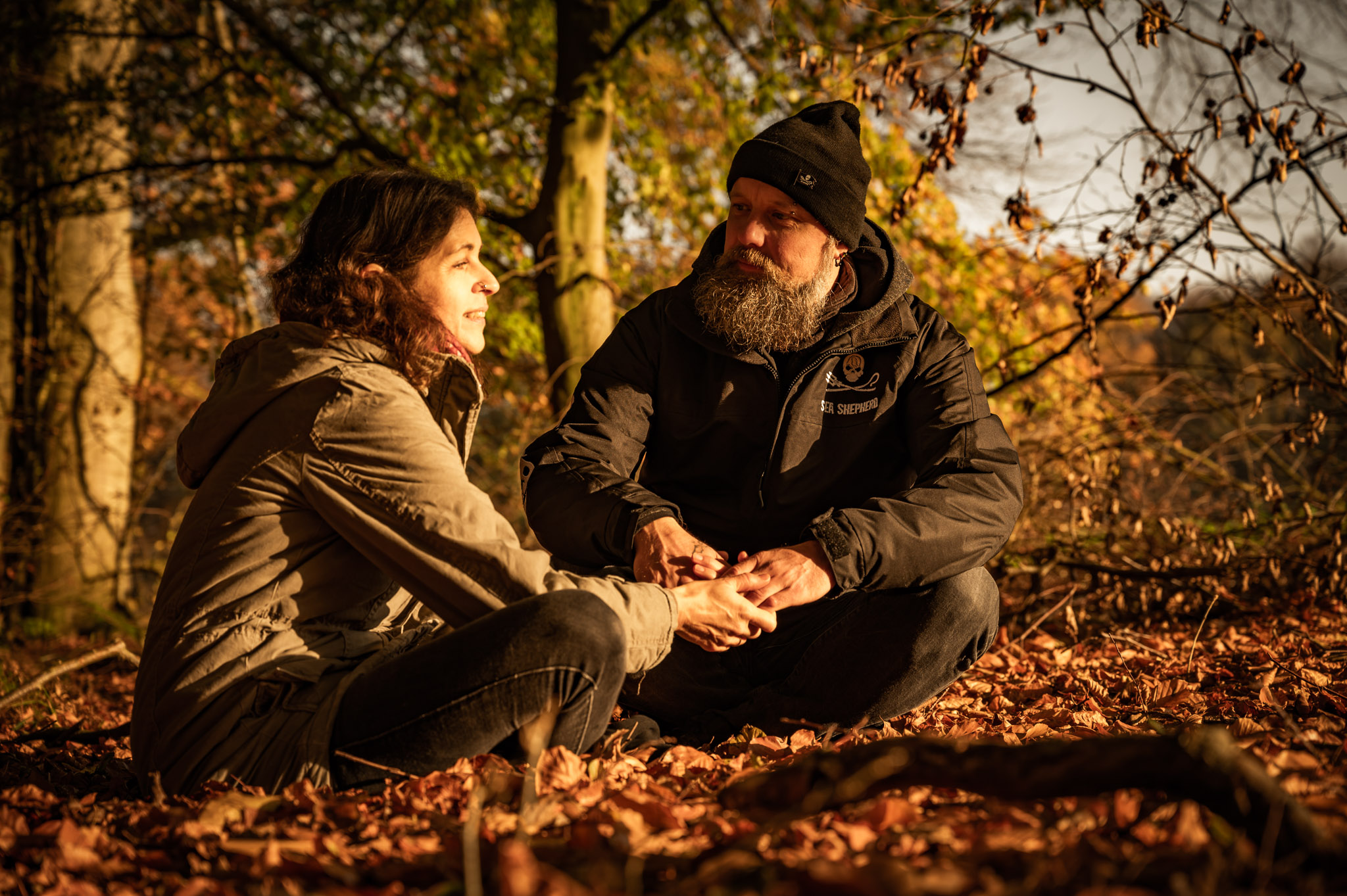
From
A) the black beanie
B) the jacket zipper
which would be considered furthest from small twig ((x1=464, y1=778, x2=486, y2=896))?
the black beanie

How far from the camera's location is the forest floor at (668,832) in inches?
58.1

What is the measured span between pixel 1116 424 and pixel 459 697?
5143 mm

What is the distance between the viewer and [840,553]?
2.80 meters

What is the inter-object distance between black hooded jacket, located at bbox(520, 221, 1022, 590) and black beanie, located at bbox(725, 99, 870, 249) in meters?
0.18

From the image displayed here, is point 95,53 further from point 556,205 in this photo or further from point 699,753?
point 699,753

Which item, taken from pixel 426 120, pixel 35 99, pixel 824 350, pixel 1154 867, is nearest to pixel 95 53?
pixel 35 99

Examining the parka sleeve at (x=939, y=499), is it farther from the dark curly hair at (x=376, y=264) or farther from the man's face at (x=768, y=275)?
the dark curly hair at (x=376, y=264)

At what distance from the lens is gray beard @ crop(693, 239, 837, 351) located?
342 cm

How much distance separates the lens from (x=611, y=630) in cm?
221

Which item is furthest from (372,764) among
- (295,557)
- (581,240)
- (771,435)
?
(581,240)

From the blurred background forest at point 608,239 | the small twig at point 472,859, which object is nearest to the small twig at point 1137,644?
the blurred background forest at point 608,239

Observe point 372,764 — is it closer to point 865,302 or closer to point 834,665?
point 834,665

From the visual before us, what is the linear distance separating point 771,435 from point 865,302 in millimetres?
666

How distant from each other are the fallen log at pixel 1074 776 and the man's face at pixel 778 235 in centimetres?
221
